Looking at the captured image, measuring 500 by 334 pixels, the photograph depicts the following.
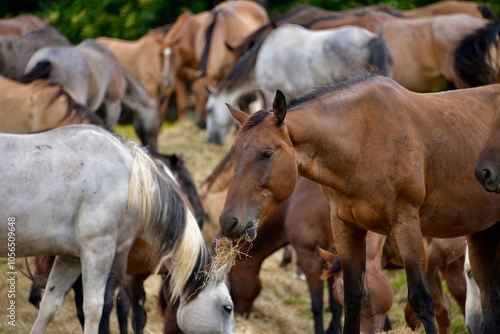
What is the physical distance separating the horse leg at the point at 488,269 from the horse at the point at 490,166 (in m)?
0.97

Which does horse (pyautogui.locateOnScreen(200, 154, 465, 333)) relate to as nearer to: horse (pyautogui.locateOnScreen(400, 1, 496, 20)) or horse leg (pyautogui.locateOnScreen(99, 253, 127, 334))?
horse leg (pyautogui.locateOnScreen(99, 253, 127, 334))

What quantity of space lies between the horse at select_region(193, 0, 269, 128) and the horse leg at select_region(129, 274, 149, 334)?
650 cm

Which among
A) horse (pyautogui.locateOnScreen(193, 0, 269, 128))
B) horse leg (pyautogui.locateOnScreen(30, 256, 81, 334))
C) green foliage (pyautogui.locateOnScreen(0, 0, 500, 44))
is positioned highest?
horse leg (pyautogui.locateOnScreen(30, 256, 81, 334))

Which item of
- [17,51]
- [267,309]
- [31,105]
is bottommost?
[267,309]

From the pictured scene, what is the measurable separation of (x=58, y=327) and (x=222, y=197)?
2004 millimetres

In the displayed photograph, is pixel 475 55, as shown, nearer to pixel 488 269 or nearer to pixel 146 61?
pixel 488 269

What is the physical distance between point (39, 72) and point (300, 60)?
289cm

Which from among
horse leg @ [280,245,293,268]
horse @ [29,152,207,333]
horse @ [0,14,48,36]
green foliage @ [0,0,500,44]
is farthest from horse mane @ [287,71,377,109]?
green foliage @ [0,0,500,44]

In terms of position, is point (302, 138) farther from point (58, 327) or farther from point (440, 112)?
point (58, 327)

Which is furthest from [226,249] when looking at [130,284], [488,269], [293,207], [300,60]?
[300,60]

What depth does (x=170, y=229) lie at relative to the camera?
18.5 ft

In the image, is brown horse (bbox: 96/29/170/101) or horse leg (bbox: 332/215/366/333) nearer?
horse leg (bbox: 332/215/366/333)

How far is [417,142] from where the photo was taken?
4.88 meters

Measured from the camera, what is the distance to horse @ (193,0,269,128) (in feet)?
43.7
